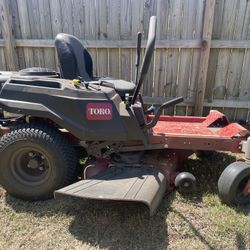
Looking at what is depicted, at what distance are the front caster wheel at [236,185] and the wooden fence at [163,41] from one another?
196 centimetres

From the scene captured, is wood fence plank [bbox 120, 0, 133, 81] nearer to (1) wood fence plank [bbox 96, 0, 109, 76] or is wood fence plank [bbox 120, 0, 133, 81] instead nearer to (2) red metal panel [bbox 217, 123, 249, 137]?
(1) wood fence plank [bbox 96, 0, 109, 76]

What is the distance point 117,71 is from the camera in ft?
13.3

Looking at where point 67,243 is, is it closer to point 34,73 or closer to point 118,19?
point 34,73

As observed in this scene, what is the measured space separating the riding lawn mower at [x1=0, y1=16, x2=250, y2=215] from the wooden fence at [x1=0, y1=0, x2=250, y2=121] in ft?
5.26

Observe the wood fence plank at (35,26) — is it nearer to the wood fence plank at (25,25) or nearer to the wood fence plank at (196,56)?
the wood fence plank at (25,25)

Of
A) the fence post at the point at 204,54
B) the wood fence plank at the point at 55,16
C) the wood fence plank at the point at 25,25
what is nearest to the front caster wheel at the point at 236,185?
the fence post at the point at 204,54

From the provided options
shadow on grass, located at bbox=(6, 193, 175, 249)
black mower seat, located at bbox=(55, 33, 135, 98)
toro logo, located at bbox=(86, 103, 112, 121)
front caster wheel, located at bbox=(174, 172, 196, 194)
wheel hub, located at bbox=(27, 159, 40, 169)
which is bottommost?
shadow on grass, located at bbox=(6, 193, 175, 249)

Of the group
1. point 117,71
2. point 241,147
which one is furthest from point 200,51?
point 241,147

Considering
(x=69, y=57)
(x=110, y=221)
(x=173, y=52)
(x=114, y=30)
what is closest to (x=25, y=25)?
(x=114, y=30)

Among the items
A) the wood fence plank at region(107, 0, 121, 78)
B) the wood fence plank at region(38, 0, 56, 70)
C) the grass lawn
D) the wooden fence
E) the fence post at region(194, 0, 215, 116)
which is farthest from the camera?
the wood fence plank at region(38, 0, 56, 70)

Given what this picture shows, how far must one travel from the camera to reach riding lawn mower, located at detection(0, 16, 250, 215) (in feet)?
6.91

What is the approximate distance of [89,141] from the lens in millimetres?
2264

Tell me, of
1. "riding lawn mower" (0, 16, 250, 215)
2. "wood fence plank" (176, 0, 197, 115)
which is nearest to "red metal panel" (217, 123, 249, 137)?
"riding lawn mower" (0, 16, 250, 215)

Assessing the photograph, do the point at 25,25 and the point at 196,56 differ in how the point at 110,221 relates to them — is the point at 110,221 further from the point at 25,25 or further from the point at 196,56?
the point at 25,25
